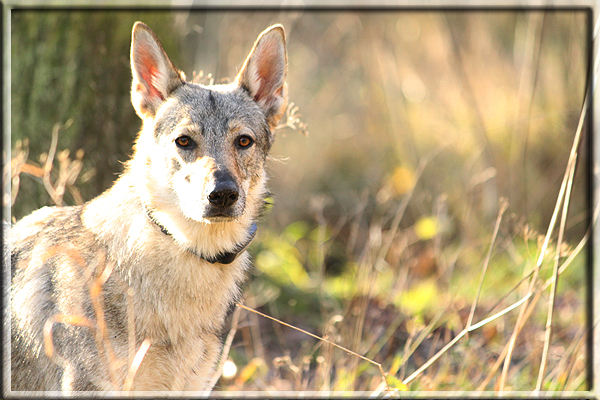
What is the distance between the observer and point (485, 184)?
22.4ft

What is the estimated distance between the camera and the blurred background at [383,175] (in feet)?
13.3

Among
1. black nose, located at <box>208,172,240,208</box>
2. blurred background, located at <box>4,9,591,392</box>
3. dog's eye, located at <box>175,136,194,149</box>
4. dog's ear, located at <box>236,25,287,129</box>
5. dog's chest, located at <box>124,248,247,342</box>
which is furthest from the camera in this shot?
blurred background, located at <box>4,9,591,392</box>

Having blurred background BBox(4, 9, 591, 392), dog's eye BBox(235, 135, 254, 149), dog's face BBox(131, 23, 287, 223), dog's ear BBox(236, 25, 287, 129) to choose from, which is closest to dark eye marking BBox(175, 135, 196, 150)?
dog's face BBox(131, 23, 287, 223)

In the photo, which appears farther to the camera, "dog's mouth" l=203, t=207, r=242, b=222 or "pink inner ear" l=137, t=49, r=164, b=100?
"pink inner ear" l=137, t=49, r=164, b=100

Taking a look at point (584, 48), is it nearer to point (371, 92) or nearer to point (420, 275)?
point (420, 275)

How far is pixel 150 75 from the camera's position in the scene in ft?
10.2

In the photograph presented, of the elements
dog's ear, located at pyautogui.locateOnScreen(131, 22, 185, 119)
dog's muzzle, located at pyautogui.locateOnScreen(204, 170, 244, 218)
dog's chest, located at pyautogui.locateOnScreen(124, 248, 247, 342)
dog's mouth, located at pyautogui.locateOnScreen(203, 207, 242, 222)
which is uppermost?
dog's ear, located at pyautogui.locateOnScreen(131, 22, 185, 119)

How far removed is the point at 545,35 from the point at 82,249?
246 inches

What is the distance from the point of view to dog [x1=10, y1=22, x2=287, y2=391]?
2.71m

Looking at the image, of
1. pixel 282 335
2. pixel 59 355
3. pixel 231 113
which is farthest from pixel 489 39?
pixel 59 355

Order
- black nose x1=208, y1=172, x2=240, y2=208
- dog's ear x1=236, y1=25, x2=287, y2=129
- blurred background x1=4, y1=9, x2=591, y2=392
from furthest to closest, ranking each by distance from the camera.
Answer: blurred background x1=4, y1=9, x2=591, y2=392 → dog's ear x1=236, y1=25, x2=287, y2=129 → black nose x1=208, y1=172, x2=240, y2=208

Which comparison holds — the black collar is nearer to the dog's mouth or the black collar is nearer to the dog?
the dog

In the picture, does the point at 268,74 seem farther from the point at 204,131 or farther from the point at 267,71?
the point at 204,131

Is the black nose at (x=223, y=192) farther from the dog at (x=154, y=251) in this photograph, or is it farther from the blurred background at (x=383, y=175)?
the blurred background at (x=383, y=175)
